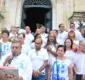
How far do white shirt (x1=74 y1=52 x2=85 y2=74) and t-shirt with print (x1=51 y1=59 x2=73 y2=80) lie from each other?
1.42 ft

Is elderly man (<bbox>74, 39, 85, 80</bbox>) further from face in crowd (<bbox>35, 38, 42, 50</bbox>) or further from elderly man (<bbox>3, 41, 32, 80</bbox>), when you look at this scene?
elderly man (<bbox>3, 41, 32, 80</bbox>)

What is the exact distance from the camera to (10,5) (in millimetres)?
14438

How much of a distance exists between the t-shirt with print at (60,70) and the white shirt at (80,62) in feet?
1.42

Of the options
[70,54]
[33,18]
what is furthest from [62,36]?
[33,18]

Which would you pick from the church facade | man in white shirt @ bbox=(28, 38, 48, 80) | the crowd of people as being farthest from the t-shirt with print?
the church facade

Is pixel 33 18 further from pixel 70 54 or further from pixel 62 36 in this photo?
pixel 70 54

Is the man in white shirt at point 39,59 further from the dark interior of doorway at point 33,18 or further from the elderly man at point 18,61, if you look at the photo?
the dark interior of doorway at point 33,18

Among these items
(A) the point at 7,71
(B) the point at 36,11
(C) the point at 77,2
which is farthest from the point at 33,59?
(B) the point at 36,11

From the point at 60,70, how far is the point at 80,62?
28.0 inches

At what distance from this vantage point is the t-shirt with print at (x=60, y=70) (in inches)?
237

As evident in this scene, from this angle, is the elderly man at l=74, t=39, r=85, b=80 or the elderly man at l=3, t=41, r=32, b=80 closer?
the elderly man at l=3, t=41, r=32, b=80

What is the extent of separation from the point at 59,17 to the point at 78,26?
2.00 meters

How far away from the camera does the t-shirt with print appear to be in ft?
19.8

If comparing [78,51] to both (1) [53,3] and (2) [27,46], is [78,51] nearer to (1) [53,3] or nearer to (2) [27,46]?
(2) [27,46]
